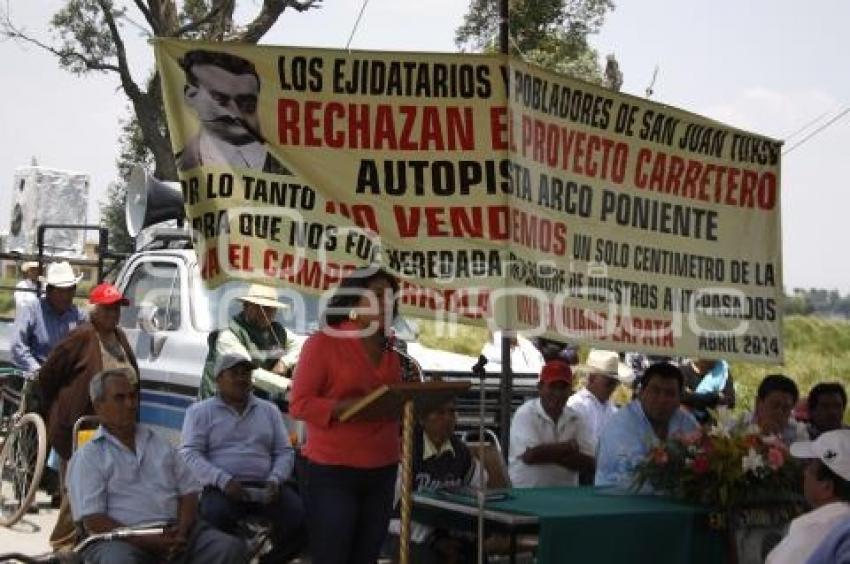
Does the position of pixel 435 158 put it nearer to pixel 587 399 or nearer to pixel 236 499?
pixel 236 499

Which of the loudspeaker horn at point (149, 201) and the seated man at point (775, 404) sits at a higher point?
the loudspeaker horn at point (149, 201)

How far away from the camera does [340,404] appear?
268 inches

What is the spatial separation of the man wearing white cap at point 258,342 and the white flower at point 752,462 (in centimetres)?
344

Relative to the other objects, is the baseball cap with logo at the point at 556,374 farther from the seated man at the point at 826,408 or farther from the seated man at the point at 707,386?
the seated man at the point at 707,386

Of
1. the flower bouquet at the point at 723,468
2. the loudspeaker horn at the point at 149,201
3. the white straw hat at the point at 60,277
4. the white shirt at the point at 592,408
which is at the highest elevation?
the loudspeaker horn at the point at 149,201

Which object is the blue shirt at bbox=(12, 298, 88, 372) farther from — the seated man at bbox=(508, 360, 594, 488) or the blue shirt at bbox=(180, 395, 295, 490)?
the seated man at bbox=(508, 360, 594, 488)

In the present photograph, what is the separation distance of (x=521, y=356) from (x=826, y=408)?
251cm

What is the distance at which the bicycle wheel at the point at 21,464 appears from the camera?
11.0m

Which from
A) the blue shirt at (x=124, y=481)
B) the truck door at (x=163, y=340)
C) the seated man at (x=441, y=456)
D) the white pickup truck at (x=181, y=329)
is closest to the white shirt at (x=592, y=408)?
the white pickup truck at (x=181, y=329)

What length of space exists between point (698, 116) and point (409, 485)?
279 cm

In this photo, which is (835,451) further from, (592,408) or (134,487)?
(592,408)

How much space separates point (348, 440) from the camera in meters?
6.91

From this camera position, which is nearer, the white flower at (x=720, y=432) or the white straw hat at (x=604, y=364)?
the white flower at (x=720, y=432)

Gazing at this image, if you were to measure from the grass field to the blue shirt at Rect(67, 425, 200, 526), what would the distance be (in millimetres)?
1736
